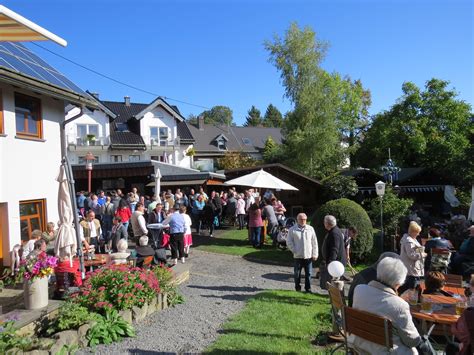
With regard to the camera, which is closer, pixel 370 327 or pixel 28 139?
pixel 370 327

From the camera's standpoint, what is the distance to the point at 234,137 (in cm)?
5150

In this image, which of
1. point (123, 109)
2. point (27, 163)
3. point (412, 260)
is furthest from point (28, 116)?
point (123, 109)

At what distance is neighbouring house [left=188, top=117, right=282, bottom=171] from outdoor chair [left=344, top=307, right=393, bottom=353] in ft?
130

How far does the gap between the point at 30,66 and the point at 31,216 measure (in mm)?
4185

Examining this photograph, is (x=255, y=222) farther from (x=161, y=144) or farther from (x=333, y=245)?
(x=161, y=144)

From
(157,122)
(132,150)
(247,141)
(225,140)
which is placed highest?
Result: (157,122)

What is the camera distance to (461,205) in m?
24.7

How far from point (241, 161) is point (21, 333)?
3492 cm

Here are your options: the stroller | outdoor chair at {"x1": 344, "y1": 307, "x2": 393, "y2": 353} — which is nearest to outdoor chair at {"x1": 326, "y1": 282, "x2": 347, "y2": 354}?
outdoor chair at {"x1": 344, "y1": 307, "x2": 393, "y2": 353}

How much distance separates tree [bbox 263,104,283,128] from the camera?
94625 millimetres

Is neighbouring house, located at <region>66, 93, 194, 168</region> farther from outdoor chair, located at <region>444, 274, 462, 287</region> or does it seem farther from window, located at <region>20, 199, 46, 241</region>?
outdoor chair, located at <region>444, 274, 462, 287</region>

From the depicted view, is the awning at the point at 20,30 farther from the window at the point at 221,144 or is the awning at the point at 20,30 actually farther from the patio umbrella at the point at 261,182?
the window at the point at 221,144

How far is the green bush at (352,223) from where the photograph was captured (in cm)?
1233

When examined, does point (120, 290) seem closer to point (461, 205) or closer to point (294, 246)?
point (294, 246)
